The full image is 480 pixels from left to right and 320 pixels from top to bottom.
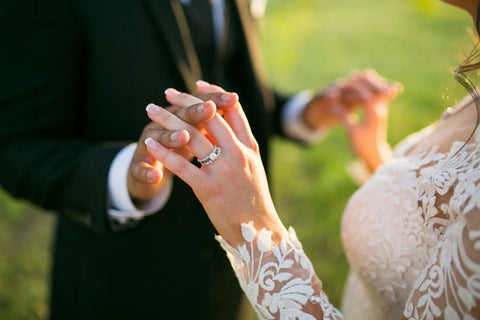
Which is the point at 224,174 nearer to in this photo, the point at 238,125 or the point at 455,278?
the point at 238,125

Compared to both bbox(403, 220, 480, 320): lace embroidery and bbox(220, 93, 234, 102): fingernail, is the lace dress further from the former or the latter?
bbox(220, 93, 234, 102): fingernail

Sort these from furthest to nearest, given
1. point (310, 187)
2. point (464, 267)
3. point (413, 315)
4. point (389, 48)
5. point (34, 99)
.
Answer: point (389, 48), point (310, 187), point (34, 99), point (413, 315), point (464, 267)

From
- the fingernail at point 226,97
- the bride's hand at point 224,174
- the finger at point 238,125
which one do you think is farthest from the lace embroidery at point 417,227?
the fingernail at point 226,97

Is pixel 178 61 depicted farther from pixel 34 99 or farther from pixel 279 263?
pixel 279 263

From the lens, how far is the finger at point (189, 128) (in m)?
1.08

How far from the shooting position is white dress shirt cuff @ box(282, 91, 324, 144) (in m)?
2.45

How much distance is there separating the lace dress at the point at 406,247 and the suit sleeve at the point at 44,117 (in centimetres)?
68

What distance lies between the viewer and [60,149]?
153cm

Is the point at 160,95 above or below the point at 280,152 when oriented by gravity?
above

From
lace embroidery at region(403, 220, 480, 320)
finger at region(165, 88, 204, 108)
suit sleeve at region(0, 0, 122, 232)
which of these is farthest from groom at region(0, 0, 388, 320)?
lace embroidery at region(403, 220, 480, 320)

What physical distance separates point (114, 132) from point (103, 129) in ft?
0.17

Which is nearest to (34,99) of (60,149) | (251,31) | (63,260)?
(60,149)

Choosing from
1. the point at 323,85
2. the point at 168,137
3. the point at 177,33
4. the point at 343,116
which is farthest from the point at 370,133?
the point at 323,85

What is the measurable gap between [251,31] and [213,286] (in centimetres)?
135
